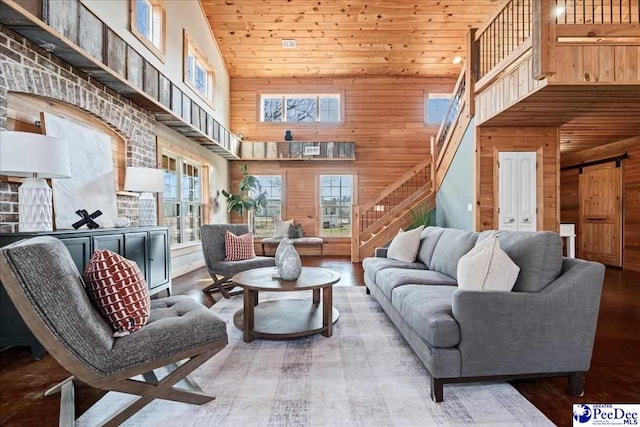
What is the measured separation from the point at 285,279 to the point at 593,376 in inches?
85.4

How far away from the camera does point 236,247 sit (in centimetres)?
440

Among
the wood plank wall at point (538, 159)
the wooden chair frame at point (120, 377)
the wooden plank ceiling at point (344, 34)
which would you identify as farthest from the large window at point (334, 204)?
the wooden chair frame at point (120, 377)

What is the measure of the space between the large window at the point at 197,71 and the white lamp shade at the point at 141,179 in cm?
253

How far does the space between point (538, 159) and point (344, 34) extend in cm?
472

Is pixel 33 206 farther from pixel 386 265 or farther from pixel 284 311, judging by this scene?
pixel 386 265

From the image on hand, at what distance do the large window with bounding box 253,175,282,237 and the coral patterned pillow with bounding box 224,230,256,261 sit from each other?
4059 mm

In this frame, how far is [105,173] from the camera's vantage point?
378cm

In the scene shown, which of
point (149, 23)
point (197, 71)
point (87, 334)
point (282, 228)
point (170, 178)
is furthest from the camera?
point (282, 228)

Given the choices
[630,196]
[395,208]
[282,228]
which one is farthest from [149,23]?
[630,196]

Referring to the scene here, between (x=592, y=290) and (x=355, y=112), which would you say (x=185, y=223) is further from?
(x=592, y=290)

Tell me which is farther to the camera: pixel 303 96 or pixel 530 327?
pixel 303 96

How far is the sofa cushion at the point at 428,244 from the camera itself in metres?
3.66

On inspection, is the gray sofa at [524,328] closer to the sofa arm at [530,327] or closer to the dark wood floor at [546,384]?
the sofa arm at [530,327]

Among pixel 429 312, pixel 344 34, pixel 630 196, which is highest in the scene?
pixel 344 34
